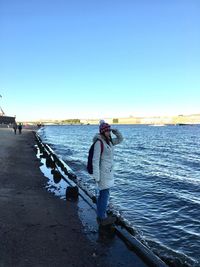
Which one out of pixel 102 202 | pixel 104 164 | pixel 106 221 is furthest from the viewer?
pixel 102 202

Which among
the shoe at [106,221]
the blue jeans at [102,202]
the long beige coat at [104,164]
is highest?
the long beige coat at [104,164]

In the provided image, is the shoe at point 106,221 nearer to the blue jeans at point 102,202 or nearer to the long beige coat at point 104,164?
the blue jeans at point 102,202

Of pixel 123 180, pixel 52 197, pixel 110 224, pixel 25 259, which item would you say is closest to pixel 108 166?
pixel 110 224

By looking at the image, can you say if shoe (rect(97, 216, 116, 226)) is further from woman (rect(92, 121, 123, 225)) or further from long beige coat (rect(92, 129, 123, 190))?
long beige coat (rect(92, 129, 123, 190))

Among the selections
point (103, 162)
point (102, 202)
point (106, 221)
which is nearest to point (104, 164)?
point (103, 162)

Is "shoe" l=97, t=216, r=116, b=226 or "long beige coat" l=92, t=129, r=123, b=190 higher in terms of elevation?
"long beige coat" l=92, t=129, r=123, b=190

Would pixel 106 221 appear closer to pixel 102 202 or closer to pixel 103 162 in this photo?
pixel 102 202

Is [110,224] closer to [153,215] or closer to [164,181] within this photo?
[153,215]

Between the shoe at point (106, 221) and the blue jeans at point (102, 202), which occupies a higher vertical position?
the blue jeans at point (102, 202)

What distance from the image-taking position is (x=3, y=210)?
8930mm

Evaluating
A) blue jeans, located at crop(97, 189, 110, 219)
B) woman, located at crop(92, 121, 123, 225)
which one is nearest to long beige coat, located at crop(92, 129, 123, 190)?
woman, located at crop(92, 121, 123, 225)

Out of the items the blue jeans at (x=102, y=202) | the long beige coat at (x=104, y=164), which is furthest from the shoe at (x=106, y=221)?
the long beige coat at (x=104, y=164)

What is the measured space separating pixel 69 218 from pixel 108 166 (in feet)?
5.82

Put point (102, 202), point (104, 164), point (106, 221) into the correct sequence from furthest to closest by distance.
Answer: point (102, 202), point (106, 221), point (104, 164)
